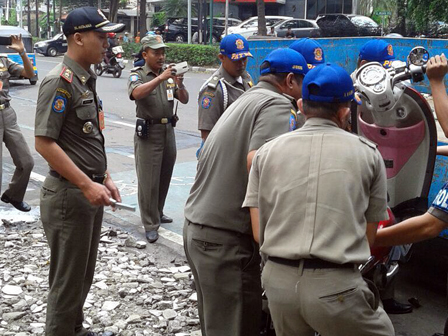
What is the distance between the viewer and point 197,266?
3.21 metres

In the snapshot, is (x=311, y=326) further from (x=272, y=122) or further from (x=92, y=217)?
(x=92, y=217)

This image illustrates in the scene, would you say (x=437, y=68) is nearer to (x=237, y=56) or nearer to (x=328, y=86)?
(x=328, y=86)

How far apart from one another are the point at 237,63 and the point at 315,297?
277 cm

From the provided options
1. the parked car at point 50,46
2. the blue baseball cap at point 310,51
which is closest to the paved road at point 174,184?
the blue baseball cap at point 310,51

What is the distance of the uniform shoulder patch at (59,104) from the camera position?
3429 mm

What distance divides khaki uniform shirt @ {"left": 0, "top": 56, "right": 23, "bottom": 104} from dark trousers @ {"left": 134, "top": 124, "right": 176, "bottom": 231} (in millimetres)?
1492

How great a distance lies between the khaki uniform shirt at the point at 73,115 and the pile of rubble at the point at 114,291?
118cm

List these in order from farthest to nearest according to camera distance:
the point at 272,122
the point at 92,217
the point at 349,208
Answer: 1. the point at 92,217
2. the point at 272,122
3. the point at 349,208

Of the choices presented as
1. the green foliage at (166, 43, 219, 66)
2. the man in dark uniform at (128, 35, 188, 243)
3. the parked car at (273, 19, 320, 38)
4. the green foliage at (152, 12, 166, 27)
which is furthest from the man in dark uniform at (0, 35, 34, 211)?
the green foliage at (152, 12, 166, 27)

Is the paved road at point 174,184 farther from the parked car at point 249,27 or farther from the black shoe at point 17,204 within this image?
the parked car at point 249,27

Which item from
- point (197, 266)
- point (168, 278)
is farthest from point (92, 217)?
point (168, 278)

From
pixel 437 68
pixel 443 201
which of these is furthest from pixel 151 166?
pixel 443 201

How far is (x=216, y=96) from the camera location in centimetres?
489

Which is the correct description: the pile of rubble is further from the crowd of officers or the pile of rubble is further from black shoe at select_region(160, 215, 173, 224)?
black shoe at select_region(160, 215, 173, 224)
